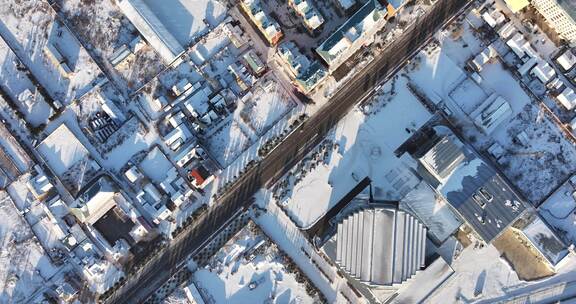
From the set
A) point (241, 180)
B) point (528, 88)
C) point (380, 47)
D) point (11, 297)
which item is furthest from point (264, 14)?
point (11, 297)

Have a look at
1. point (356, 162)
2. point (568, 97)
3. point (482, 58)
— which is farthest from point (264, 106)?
point (568, 97)

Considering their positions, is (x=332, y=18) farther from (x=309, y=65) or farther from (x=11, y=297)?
(x=11, y=297)

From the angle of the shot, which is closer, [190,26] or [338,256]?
[338,256]

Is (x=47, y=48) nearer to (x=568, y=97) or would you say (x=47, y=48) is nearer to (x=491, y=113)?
(x=491, y=113)

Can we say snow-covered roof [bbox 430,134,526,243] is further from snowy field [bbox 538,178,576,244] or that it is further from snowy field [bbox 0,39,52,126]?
snowy field [bbox 0,39,52,126]

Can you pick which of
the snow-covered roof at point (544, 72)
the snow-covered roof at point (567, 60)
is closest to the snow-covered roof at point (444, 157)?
the snow-covered roof at point (544, 72)

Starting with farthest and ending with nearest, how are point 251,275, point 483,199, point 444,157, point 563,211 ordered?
point 251,275 → point 563,211 → point 444,157 → point 483,199
